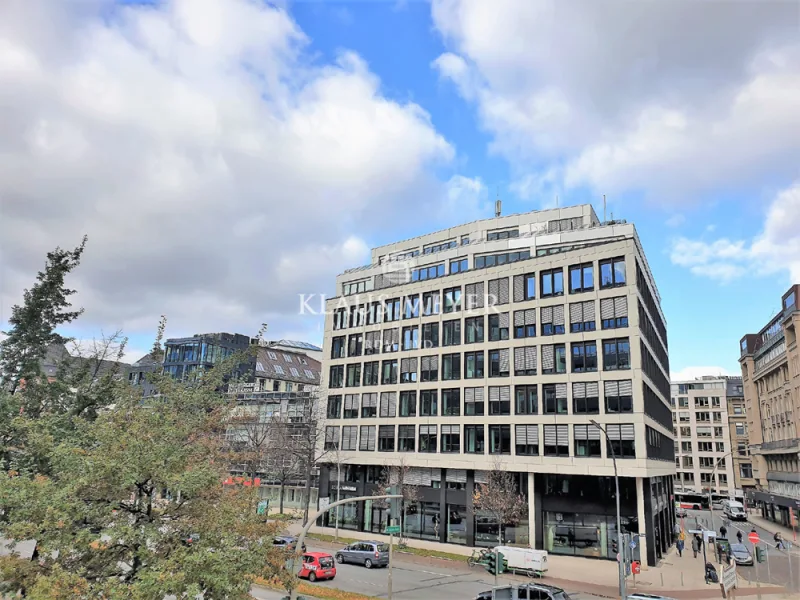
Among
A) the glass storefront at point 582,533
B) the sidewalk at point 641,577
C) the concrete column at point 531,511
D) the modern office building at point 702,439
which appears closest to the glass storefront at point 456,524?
the sidewalk at point 641,577

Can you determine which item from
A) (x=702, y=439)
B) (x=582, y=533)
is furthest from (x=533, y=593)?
(x=702, y=439)

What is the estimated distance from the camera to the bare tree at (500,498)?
142 feet

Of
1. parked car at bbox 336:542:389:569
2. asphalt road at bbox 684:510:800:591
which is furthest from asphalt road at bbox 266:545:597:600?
asphalt road at bbox 684:510:800:591

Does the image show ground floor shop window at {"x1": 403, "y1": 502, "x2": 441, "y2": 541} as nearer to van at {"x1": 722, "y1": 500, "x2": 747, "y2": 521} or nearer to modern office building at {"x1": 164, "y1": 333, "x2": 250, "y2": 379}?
modern office building at {"x1": 164, "y1": 333, "x2": 250, "y2": 379}

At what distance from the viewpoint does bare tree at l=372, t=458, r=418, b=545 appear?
170ft

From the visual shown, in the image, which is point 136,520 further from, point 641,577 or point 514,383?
point 514,383

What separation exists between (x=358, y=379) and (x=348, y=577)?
2720cm

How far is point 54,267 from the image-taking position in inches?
877

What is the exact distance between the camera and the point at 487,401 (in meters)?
50.6

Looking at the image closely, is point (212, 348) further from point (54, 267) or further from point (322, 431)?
point (54, 267)

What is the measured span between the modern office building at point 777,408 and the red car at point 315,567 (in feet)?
197

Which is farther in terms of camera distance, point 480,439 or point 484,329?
point 484,329

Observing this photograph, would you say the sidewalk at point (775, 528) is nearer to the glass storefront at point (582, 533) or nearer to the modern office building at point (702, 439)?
the modern office building at point (702, 439)

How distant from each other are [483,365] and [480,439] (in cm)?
651
